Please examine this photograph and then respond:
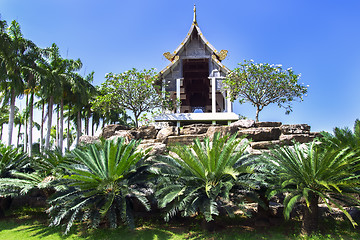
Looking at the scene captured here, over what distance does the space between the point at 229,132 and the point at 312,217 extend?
Result: 624 cm

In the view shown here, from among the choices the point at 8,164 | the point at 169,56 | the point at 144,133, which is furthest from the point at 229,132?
the point at 169,56

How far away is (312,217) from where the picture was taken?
8.20 meters

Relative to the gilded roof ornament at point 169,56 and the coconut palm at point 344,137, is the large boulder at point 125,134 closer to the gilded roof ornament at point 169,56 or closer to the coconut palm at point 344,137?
the coconut palm at point 344,137

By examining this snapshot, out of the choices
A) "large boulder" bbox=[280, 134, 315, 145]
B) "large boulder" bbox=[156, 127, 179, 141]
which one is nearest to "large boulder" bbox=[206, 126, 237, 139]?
"large boulder" bbox=[156, 127, 179, 141]

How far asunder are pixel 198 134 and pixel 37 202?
27.3ft

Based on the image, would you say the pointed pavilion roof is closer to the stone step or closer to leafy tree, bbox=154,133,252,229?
the stone step

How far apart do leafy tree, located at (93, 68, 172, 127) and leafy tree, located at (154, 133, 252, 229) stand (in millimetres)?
12024

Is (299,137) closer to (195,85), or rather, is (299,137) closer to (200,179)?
(200,179)

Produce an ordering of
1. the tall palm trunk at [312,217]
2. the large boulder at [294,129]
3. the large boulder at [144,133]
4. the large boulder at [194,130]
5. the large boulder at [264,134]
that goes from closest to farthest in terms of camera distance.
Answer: the tall palm trunk at [312,217] → the large boulder at [264,134] → the large boulder at [294,129] → the large boulder at [194,130] → the large boulder at [144,133]

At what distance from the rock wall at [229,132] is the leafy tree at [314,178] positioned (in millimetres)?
4122

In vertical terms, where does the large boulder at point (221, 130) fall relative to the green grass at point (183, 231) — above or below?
above

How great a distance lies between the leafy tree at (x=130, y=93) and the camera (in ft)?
65.6

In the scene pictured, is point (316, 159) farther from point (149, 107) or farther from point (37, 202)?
point (149, 107)

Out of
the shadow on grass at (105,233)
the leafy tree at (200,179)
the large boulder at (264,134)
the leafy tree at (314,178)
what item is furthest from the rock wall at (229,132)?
the leafy tree at (314,178)
